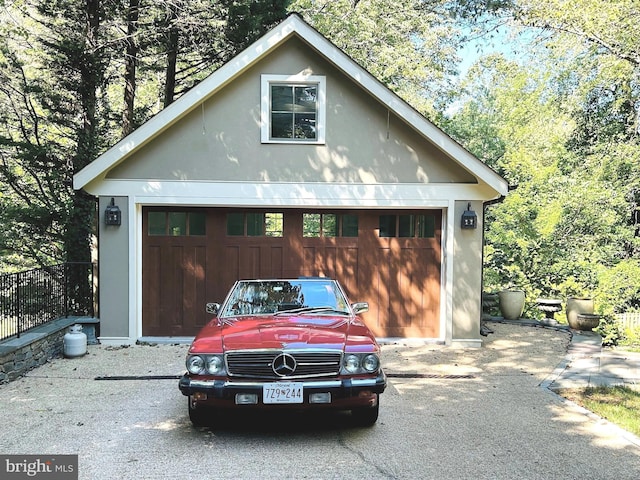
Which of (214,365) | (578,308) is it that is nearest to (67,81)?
(214,365)

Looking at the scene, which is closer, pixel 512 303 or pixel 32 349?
pixel 32 349

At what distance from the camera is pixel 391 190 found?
954 cm

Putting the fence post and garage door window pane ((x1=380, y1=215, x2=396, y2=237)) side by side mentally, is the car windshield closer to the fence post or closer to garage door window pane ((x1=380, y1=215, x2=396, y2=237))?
garage door window pane ((x1=380, y1=215, x2=396, y2=237))

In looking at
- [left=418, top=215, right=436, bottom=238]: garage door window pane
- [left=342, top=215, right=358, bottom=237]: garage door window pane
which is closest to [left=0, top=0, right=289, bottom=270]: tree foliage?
[left=342, top=215, right=358, bottom=237]: garage door window pane

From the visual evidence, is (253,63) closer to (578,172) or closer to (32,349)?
(32,349)

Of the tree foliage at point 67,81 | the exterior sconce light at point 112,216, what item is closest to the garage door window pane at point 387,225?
the exterior sconce light at point 112,216

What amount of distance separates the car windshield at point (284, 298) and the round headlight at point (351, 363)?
1094 millimetres

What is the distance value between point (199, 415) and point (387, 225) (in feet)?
19.6

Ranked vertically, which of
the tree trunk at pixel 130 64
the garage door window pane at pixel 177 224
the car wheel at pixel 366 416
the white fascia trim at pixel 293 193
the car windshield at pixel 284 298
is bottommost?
the car wheel at pixel 366 416

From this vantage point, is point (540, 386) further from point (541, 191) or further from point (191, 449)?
point (541, 191)

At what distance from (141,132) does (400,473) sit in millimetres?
7298

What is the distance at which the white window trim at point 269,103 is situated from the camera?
30.7 feet

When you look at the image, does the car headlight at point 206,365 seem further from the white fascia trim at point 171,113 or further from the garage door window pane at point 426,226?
the garage door window pane at point 426,226

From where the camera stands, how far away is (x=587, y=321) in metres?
11.1
